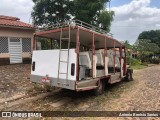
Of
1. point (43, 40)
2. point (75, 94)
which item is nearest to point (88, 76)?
point (75, 94)

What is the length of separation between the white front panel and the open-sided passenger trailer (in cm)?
998

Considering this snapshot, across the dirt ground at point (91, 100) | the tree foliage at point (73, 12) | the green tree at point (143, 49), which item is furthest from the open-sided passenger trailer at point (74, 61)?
the green tree at point (143, 49)

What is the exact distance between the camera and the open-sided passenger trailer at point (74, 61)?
8.48 meters

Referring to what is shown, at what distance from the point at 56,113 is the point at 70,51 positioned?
2.29 metres

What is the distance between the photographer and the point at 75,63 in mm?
8336

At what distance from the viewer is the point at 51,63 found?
9.16m

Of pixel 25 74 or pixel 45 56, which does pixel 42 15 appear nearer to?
pixel 25 74

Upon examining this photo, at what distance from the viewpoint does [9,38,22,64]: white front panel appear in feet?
65.2

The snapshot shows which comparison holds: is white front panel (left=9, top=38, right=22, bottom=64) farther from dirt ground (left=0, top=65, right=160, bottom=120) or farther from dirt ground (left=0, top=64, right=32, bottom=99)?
dirt ground (left=0, top=65, right=160, bottom=120)

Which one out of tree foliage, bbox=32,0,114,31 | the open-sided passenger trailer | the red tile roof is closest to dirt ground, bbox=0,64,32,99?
the open-sided passenger trailer

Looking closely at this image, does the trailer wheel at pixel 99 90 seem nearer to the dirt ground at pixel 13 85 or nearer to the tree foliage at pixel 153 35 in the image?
the dirt ground at pixel 13 85

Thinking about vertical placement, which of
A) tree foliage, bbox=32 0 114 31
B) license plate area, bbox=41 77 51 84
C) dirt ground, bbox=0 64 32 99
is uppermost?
tree foliage, bbox=32 0 114 31

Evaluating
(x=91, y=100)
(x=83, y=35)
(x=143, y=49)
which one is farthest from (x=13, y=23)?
(x=143, y=49)

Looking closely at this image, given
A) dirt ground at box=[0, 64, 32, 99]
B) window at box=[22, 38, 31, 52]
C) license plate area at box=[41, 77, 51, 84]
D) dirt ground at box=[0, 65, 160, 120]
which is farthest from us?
window at box=[22, 38, 31, 52]
